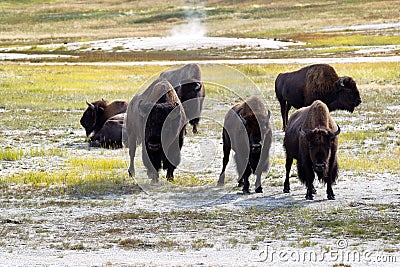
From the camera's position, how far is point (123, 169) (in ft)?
52.1

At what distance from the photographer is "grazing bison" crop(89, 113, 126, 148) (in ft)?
62.0

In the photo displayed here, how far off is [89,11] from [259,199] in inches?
5322

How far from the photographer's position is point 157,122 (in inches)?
540

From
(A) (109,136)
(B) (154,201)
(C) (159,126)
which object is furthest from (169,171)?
(A) (109,136)

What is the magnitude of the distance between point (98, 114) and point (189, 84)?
2279 mm

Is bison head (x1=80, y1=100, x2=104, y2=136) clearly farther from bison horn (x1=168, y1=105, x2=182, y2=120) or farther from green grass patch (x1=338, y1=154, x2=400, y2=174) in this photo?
bison horn (x1=168, y1=105, x2=182, y2=120)

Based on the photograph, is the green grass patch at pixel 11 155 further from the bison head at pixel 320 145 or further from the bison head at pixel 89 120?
the bison head at pixel 320 145

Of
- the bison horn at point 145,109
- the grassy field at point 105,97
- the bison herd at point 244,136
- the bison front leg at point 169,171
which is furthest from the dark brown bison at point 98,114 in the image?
the bison horn at point 145,109

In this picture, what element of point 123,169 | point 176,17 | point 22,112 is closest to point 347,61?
point 22,112

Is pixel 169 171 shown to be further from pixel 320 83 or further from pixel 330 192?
pixel 320 83

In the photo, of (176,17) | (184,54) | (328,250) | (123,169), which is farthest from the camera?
(176,17)

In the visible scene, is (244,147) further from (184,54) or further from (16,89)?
(184,54)

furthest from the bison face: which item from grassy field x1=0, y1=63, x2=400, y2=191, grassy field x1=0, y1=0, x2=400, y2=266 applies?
grassy field x1=0, y1=63, x2=400, y2=191

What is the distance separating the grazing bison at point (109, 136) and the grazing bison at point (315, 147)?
248 inches
